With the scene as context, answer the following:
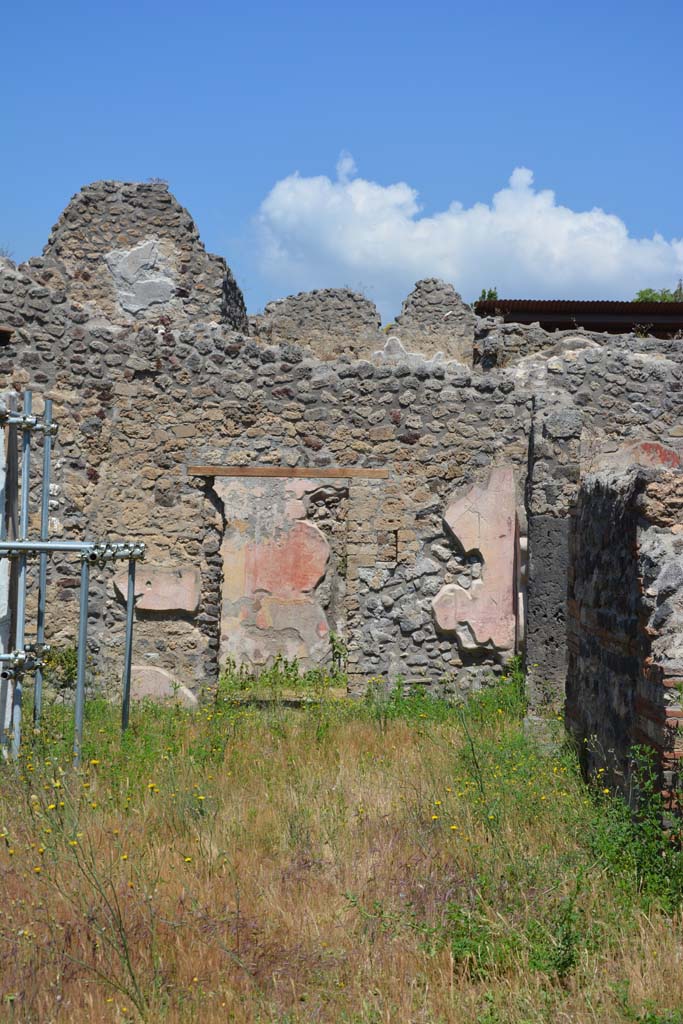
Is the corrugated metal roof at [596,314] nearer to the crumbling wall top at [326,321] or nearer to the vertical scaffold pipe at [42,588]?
the crumbling wall top at [326,321]

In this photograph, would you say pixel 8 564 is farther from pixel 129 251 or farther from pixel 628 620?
pixel 129 251

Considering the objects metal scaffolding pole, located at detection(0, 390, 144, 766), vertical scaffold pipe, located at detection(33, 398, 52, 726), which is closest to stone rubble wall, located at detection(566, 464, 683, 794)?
metal scaffolding pole, located at detection(0, 390, 144, 766)

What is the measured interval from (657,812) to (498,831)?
83 centimetres

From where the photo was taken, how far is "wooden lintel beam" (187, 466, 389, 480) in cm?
792

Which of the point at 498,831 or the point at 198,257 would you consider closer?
the point at 498,831

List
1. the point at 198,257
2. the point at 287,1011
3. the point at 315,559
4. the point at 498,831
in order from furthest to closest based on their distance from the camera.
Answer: the point at 198,257 < the point at 315,559 < the point at 498,831 < the point at 287,1011

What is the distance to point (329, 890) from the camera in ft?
13.4

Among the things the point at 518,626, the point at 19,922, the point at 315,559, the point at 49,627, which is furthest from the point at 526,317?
the point at 19,922

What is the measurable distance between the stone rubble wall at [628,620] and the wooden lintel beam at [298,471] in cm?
237

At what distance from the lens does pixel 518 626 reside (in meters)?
7.84

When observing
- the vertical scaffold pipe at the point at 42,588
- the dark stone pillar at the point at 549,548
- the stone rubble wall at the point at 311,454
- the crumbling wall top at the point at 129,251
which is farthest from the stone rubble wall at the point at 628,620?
the crumbling wall top at the point at 129,251

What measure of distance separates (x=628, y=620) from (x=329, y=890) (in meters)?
1.86

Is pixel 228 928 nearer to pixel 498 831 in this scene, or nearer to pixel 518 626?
pixel 498 831

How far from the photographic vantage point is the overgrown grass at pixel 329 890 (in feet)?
10.4
